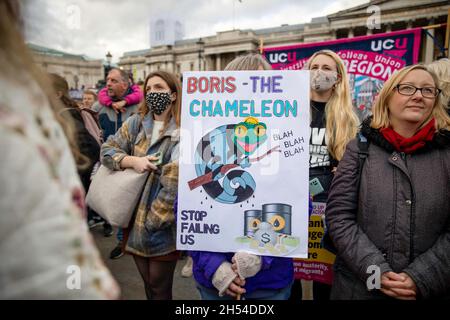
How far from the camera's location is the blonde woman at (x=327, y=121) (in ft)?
6.95

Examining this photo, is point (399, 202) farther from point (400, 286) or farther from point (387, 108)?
point (387, 108)

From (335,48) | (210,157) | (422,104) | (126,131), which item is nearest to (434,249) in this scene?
(422,104)

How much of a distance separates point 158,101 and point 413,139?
1472 mm

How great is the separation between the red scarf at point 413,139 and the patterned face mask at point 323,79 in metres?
0.74

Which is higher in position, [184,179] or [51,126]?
[51,126]

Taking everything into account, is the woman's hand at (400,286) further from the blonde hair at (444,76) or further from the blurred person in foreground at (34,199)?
the blonde hair at (444,76)

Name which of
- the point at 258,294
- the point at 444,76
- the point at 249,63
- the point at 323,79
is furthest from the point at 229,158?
the point at 444,76

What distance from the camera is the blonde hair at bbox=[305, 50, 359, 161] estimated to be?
210 centimetres

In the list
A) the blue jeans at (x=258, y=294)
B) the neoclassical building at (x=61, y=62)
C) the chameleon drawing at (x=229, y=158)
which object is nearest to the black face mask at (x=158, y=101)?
the neoclassical building at (x=61, y=62)

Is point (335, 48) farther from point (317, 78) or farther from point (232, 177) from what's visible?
point (232, 177)

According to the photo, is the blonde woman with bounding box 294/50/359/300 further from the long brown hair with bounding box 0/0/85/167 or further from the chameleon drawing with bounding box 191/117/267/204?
the long brown hair with bounding box 0/0/85/167

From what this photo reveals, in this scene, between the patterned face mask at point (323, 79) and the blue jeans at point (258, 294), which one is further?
the patterned face mask at point (323, 79)

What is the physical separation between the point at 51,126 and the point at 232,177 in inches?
36.7
